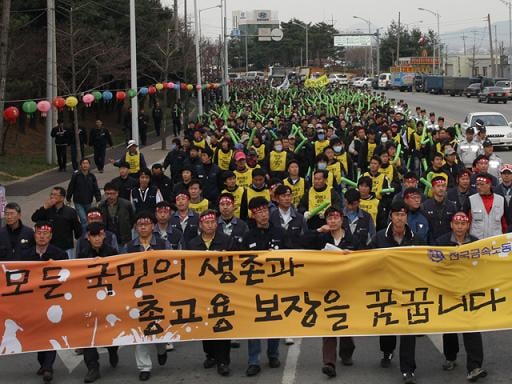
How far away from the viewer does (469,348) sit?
24.1 ft

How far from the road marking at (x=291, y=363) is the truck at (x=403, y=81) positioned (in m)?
79.4

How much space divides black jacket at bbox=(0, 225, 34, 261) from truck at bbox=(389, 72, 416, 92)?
3134 inches

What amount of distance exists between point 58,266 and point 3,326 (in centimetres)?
71

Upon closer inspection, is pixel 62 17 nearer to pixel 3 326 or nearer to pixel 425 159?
pixel 425 159

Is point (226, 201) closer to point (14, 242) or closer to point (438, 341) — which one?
point (14, 242)

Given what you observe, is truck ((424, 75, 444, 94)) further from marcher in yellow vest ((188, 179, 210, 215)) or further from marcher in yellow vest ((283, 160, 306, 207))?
marcher in yellow vest ((188, 179, 210, 215))

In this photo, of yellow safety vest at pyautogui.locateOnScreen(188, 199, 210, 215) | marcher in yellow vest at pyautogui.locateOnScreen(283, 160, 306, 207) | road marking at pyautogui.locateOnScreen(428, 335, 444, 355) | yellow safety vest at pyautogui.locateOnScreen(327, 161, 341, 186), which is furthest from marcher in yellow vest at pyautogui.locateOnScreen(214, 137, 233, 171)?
road marking at pyautogui.locateOnScreen(428, 335, 444, 355)

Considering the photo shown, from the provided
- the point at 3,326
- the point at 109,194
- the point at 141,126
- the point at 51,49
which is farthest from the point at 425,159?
the point at 141,126

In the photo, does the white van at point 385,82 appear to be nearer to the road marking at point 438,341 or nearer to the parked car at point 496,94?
the parked car at point 496,94

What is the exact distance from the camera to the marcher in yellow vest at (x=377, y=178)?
37.6 ft

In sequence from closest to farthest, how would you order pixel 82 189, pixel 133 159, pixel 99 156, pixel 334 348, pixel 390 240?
1. pixel 334 348
2. pixel 390 240
3. pixel 82 189
4. pixel 133 159
5. pixel 99 156

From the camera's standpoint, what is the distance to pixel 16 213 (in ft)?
28.4

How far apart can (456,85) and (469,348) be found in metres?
69.4

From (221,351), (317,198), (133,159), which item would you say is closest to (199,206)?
(317,198)
